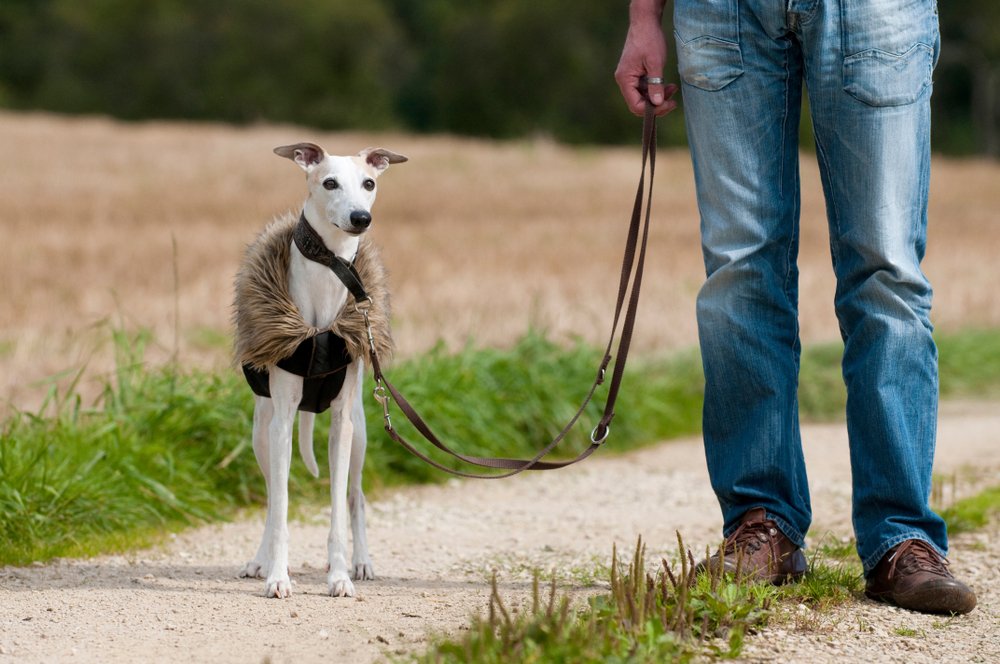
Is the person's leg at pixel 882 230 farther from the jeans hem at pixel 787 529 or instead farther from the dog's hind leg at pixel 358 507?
the dog's hind leg at pixel 358 507

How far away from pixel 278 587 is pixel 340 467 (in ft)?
1.38

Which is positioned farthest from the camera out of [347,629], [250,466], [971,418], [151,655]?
[971,418]

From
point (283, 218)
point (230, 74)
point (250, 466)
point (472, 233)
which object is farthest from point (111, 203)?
point (230, 74)

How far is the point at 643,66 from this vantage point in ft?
12.9

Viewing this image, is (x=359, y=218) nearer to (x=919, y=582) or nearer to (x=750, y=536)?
(x=750, y=536)

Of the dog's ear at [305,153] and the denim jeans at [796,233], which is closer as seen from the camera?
the denim jeans at [796,233]

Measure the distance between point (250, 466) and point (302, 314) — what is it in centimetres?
179

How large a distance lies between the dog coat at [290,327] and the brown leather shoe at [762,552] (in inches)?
49.4

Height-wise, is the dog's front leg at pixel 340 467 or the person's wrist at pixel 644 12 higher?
the person's wrist at pixel 644 12

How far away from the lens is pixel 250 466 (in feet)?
18.2

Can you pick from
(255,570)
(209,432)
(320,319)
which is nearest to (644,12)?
(320,319)

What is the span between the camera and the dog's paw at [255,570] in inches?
165

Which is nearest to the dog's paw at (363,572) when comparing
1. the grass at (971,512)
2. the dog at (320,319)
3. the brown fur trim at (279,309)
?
the dog at (320,319)

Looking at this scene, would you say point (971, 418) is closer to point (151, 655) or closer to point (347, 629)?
point (347, 629)
